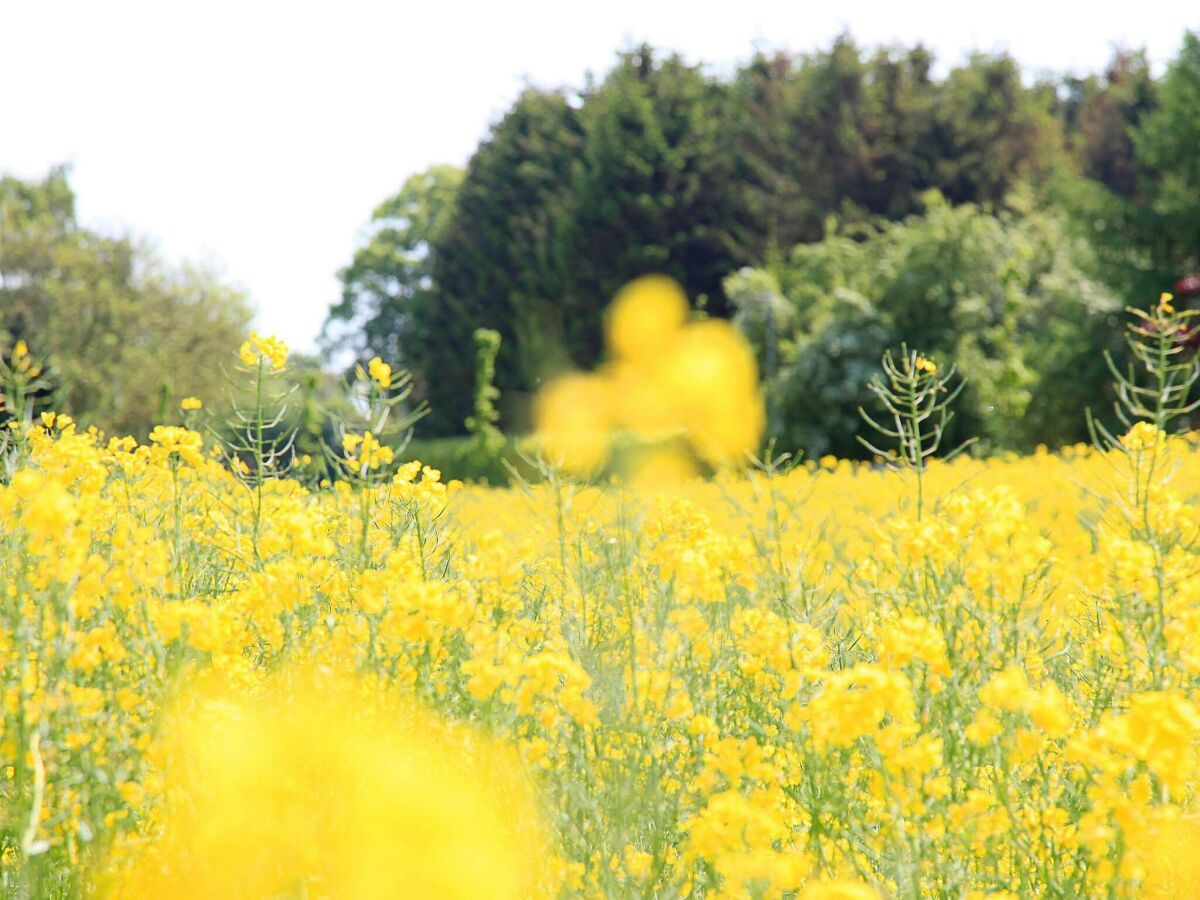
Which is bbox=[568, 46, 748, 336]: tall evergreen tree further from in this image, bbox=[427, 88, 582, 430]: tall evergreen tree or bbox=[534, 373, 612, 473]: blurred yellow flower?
bbox=[534, 373, 612, 473]: blurred yellow flower

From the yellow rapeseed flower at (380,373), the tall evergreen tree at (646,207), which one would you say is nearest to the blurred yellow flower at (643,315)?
the tall evergreen tree at (646,207)

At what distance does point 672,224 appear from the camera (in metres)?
29.8

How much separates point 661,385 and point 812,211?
7.56 m

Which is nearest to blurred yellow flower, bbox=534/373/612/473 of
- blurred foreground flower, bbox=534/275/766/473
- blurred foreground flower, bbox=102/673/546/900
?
blurred foreground flower, bbox=534/275/766/473

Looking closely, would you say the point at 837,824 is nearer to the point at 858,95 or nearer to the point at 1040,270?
the point at 1040,270

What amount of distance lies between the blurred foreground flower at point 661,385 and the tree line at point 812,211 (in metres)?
0.56

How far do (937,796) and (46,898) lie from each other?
189 cm

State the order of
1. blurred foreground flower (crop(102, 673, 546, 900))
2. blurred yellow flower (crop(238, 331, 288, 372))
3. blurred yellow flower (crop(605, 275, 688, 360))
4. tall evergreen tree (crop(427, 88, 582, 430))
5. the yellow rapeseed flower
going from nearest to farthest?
blurred foreground flower (crop(102, 673, 546, 900)) → the yellow rapeseed flower → blurred yellow flower (crop(238, 331, 288, 372)) → blurred yellow flower (crop(605, 275, 688, 360)) → tall evergreen tree (crop(427, 88, 582, 430))

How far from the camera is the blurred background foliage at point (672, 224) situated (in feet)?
75.9

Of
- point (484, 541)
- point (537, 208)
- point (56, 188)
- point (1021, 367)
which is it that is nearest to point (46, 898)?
point (484, 541)

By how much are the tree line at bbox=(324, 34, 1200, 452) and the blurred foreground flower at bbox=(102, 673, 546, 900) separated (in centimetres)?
1657

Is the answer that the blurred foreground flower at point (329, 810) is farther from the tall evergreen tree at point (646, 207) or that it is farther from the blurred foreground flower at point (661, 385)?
the tall evergreen tree at point (646, 207)

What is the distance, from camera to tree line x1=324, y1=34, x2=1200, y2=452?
19375mm

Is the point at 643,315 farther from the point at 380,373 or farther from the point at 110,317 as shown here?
the point at 380,373
